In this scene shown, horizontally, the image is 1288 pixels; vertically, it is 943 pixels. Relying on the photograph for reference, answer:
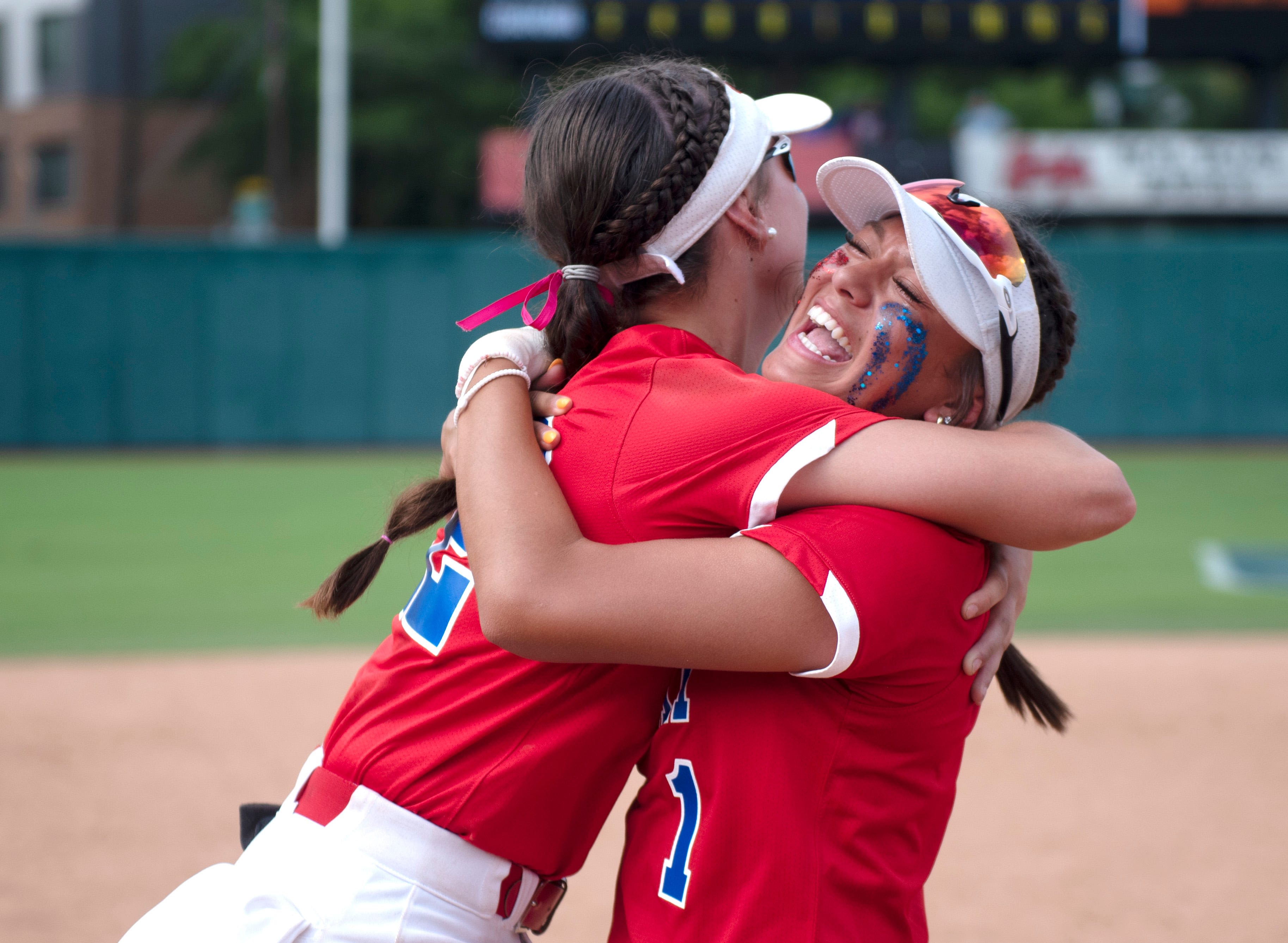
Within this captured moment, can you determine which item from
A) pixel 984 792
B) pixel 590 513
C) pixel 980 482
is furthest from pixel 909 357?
pixel 984 792

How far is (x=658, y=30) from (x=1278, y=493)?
27.2ft

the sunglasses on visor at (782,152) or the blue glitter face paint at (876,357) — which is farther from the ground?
the sunglasses on visor at (782,152)

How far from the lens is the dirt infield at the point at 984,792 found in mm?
3639

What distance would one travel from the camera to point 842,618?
135 centimetres

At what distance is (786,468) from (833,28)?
15.2 m

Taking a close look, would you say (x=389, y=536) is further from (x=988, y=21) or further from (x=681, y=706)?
(x=988, y=21)

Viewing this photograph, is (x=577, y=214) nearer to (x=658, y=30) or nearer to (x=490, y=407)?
(x=490, y=407)

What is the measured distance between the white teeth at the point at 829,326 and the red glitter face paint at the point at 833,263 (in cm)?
5

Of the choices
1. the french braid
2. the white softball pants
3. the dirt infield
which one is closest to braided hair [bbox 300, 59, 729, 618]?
the french braid

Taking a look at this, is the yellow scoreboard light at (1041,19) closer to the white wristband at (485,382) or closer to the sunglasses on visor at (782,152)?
the sunglasses on visor at (782,152)

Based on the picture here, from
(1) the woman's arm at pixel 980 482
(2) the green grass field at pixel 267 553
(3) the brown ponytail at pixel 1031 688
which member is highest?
(1) the woman's arm at pixel 980 482

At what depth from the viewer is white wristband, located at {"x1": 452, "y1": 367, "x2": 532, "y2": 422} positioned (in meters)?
1.67

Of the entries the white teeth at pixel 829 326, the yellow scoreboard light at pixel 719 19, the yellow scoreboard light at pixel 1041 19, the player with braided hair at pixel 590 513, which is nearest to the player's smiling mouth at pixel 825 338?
the white teeth at pixel 829 326

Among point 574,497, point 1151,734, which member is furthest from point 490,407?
point 1151,734
